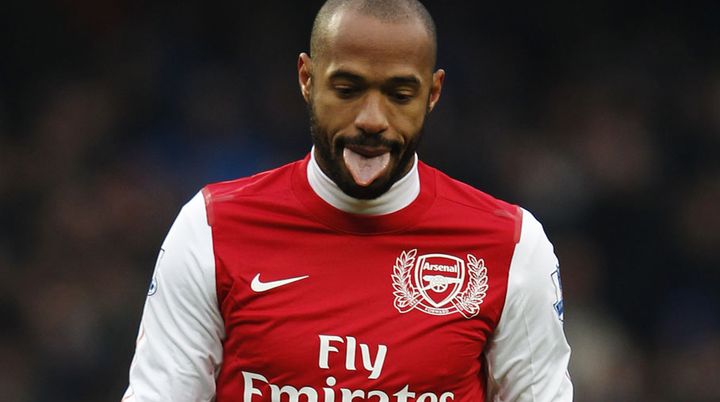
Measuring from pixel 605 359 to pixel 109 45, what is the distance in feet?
11.4

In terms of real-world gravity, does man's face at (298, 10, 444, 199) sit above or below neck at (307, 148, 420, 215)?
above

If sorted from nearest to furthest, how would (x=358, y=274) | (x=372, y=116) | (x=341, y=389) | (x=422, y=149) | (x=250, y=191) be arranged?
(x=372, y=116) → (x=341, y=389) → (x=358, y=274) → (x=250, y=191) → (x=422, y=149)

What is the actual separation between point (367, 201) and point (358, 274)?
0.18m

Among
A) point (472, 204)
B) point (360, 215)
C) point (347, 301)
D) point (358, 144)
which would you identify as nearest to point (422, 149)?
point (472, 204)

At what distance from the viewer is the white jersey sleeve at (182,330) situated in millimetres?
3121

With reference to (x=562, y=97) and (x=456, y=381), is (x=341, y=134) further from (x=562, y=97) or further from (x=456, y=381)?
(x=562, y=97)

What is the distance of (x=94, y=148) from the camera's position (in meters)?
7.88

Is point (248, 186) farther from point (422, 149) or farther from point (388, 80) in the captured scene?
point (422, 149)

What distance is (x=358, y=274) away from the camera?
3184 millimetres

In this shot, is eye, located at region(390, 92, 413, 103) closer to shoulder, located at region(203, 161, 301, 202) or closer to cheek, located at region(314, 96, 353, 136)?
cheek, located at region(314, 96, 353, 136)

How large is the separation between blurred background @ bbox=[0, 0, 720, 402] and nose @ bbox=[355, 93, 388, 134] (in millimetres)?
4483

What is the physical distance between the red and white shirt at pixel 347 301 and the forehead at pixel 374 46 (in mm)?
347

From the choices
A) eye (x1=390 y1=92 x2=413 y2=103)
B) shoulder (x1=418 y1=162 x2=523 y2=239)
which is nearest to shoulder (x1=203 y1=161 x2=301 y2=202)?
shoulder (x1=418 y1=162 x2=523 y2=239)

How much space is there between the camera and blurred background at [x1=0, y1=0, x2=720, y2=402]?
7.50 m
